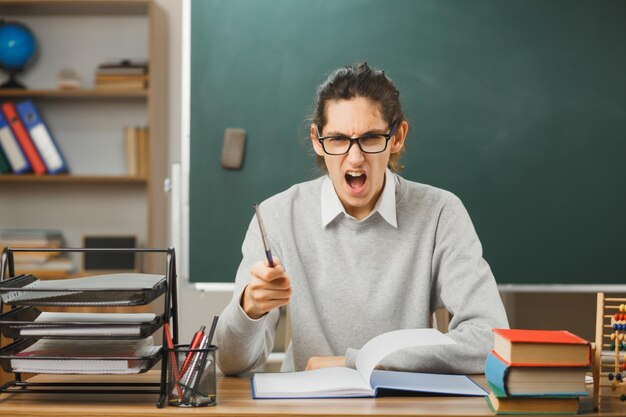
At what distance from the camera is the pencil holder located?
1.19 m

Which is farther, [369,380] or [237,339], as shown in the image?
[237,339]

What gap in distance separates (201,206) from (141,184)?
36.7 inches

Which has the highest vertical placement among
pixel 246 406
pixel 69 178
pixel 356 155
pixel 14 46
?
pixel 14 46

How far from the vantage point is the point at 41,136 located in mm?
3650

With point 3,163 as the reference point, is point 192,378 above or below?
below

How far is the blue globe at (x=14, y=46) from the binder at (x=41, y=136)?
0.71 ft

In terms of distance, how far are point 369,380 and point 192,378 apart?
31cm

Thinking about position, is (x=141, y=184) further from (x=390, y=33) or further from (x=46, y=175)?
(x=390, y=33)

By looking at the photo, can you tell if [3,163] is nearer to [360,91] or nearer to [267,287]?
[360,91]

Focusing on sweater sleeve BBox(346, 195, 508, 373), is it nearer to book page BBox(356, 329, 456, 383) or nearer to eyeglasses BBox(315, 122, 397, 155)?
book page BBox(356, 329, 456, 383)

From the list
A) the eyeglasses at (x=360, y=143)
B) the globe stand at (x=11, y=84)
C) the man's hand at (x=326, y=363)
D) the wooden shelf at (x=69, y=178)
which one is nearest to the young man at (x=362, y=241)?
the eyeglasses at (x=360, y=143)

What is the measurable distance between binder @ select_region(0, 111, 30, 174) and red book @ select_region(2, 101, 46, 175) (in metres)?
0.02

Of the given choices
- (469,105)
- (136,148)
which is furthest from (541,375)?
(136,148)

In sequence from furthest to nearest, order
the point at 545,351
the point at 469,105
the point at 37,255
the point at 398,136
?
the point at 37,255, the point at 469,105, the point at 398,136, the point at 545,351
